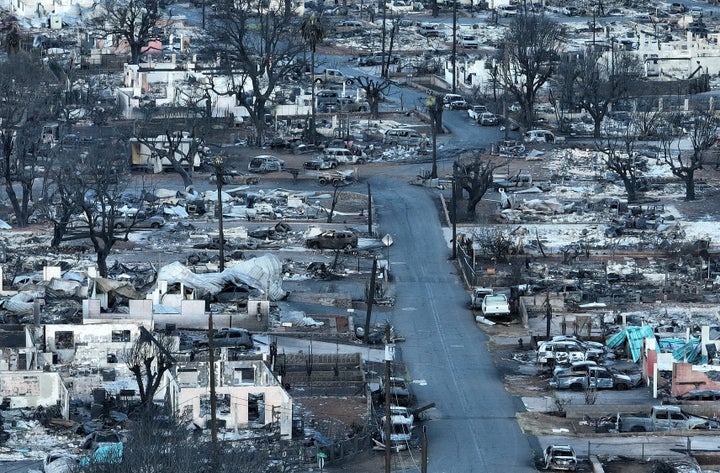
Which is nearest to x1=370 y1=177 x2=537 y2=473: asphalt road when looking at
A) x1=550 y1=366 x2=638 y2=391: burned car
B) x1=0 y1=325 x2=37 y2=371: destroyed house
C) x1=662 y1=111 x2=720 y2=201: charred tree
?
x1=550 y1=366 x2=638 y2=391: burned car

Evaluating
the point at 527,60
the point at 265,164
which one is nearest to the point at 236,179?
the point at 265,164

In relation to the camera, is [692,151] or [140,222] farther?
[692,151]

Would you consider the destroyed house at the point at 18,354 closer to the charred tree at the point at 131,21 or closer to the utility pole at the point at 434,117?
the utility pole at the point at 434,117

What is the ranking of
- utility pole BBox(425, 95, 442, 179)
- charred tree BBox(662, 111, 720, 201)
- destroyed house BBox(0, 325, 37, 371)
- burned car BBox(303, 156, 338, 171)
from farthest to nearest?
1. burned car BBox(303, 156, 338, 171)
2. utility pole BBox(425, 95, 442, 179)
3. charred tree BBox(662, 111, 720, 201)
4. destroyed house BBox(0, 325, 37, 371)

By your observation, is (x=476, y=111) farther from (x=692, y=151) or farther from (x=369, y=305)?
(x=369, y=305)

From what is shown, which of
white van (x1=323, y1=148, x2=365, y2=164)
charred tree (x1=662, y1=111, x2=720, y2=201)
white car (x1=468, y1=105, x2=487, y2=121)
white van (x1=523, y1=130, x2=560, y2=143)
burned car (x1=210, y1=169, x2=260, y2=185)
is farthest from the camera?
white car (x1=468, y1=105, x2=487, y2=121)

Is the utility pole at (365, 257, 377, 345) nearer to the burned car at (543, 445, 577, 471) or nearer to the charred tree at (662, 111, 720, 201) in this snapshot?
the burned car at (543, 445, 577, 471)
